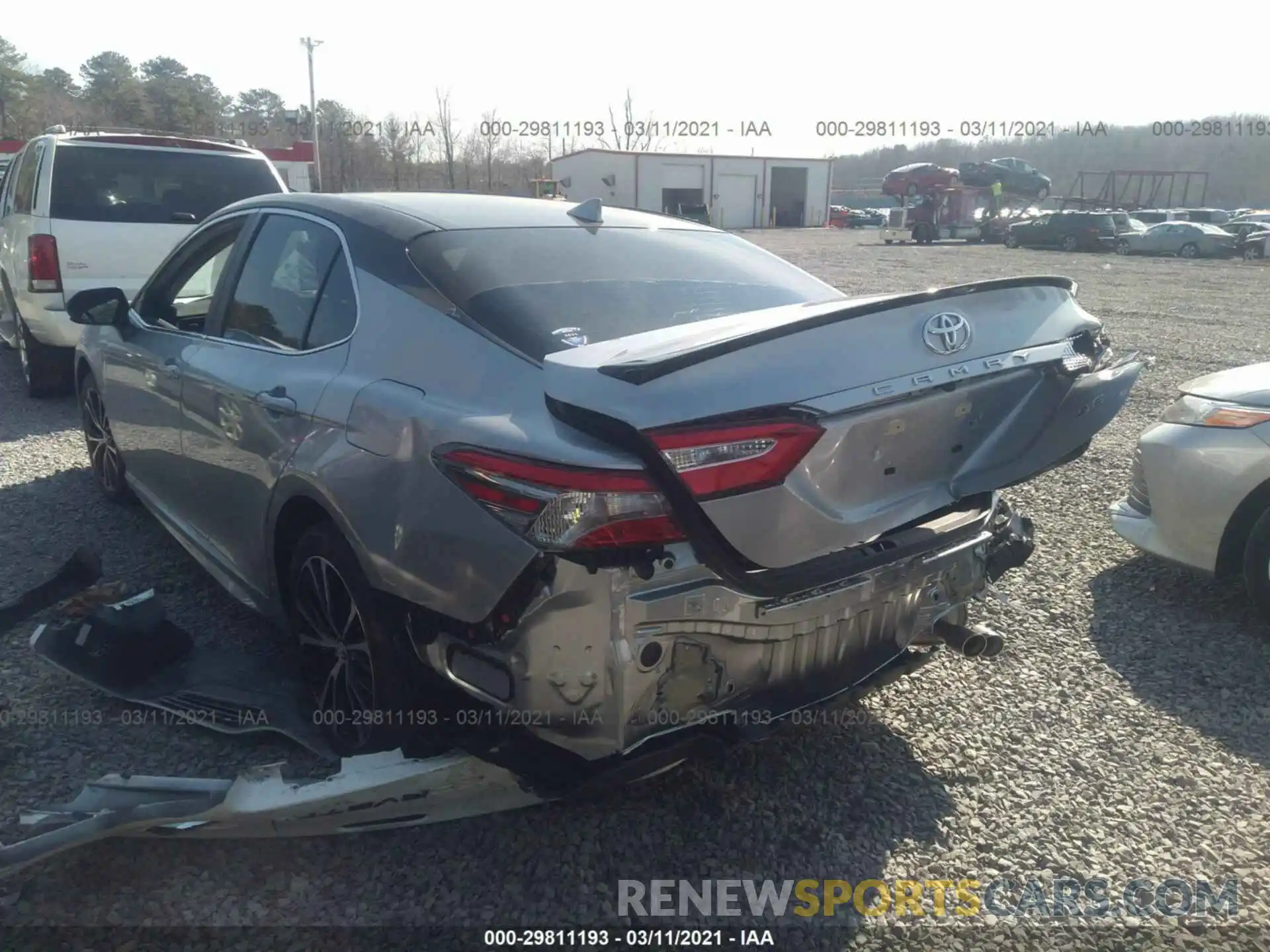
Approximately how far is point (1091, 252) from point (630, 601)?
1481 inches

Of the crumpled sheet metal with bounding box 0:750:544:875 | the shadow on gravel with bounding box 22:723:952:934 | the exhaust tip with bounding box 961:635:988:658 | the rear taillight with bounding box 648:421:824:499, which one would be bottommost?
the shadow on gravel with bounding box 22:723:952:934

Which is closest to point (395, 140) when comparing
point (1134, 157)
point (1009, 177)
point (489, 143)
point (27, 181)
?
point (489, 143)

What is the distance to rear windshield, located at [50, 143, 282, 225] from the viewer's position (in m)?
7.20

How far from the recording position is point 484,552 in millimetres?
2160

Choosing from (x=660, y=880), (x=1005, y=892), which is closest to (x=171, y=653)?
(x=660, y=880)

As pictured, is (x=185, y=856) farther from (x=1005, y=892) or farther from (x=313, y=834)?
(x=1005, y=892)

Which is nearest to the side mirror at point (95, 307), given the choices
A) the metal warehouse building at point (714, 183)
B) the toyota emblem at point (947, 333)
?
the toyota emblem at point (947, 333)

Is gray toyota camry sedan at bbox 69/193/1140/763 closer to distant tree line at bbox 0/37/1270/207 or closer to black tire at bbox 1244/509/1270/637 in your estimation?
black tire at bbox 1244/509/1270/637

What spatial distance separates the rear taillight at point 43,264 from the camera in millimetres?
6992

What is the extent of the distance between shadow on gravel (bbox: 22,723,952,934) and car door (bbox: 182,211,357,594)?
980 mm

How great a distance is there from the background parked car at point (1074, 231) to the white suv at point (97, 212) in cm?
3330

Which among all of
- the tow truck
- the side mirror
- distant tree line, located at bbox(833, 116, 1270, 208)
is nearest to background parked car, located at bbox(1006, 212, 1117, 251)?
the tow truck

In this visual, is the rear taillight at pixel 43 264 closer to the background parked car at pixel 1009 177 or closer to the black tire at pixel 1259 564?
the black tire at pixel 1259 564

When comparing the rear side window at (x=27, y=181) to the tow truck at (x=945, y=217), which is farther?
the tow truck at (x=945, y=217)
